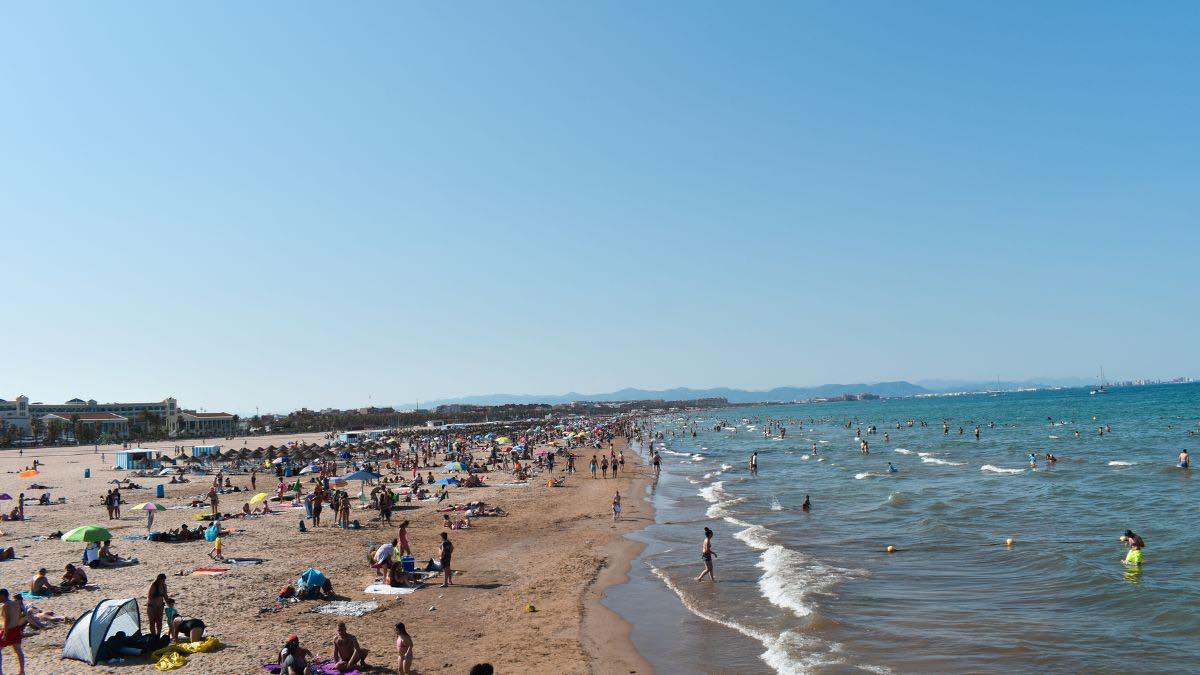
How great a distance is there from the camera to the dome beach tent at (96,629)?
10.9 m

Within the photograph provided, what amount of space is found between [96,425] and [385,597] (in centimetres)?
10253

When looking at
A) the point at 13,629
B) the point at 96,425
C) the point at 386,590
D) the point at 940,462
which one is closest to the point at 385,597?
the point at 386,590

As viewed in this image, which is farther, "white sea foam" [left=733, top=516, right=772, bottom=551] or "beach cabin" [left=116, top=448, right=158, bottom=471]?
"beach cabin" [left=116, top=448, right=158, bottom=471]

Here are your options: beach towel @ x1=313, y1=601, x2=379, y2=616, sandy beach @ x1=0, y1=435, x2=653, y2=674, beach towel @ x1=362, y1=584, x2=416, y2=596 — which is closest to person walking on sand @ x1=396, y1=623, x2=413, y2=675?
sandy beach @ x1=0, y1=435, x2=653, y2=674

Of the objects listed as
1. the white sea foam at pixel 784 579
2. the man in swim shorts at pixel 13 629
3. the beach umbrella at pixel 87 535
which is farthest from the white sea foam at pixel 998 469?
the man in swim shorts at pixel 13 629

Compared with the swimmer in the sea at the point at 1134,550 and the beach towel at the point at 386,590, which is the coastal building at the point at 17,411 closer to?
the beach towel at the point at 386,590

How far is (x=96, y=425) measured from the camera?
95.9 meters

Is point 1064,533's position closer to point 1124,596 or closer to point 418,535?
point 1124,596

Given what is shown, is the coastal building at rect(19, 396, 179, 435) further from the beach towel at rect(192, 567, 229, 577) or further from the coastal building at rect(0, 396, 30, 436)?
the beach towel at rect(192, 567, 229, 577)

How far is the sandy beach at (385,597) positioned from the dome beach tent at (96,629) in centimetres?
18

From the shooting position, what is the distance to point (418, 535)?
22.7 meters

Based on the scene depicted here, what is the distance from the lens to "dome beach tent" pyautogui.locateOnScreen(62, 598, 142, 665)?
10.9m

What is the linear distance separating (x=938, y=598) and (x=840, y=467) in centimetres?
2930

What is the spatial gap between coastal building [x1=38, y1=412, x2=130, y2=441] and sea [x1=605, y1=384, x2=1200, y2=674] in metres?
88.9
